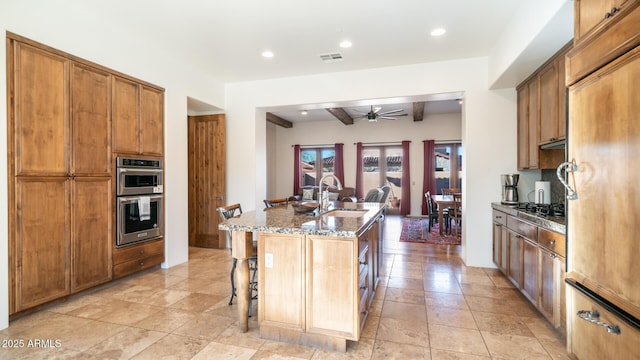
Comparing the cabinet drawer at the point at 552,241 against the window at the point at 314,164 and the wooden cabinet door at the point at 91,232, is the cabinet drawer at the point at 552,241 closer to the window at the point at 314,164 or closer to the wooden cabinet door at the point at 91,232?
the wooden cabinet door at the point at 91,232

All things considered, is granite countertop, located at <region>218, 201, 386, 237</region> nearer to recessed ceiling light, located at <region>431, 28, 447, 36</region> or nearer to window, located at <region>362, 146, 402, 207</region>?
recessed ceiling light, located at <region>431, 28, 447, 36</region>

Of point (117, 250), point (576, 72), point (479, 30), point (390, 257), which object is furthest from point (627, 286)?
point (117, 250)

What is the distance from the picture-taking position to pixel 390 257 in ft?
15.2

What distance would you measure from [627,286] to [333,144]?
8.72 metres

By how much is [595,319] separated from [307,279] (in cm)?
155

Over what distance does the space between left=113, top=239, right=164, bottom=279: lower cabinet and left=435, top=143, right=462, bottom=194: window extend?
7741mm

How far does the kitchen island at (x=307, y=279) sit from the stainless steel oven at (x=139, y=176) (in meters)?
1.84

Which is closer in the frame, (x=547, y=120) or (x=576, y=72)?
(x=576, y=72)

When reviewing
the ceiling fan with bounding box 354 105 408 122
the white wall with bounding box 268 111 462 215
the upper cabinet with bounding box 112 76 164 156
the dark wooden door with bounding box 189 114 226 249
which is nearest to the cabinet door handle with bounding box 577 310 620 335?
the upper cabinet with bounding box 112 76 164 156

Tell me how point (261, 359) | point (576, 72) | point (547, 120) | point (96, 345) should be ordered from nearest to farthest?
point (576, 72) < point (261, 359) < point (96, 345) < point (547, 120)

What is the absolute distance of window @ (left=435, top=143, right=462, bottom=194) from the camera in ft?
29.3

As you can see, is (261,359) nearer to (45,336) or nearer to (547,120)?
(45,336)

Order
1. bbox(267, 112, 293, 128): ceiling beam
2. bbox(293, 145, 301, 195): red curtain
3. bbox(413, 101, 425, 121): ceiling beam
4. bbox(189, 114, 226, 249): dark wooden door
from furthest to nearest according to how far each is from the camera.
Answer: bbox(293, 145, 301, 195): red curtain < bbox(267, 112, 293, 128): ceiling beam < bbox(413, 101, 425, 121): ceiling beam < bbox(189, 114, 226, 249): dark wooden door

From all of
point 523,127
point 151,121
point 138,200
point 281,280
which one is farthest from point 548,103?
point 138,200
